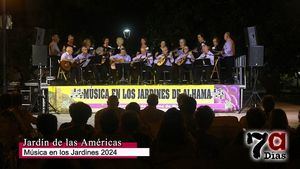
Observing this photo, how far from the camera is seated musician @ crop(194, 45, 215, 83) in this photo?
15623 millimetres

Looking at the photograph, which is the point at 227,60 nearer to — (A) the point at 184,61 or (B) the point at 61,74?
(A) the point at 184,61

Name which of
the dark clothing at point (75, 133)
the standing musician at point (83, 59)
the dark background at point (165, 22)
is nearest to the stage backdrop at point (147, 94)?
the standing musician at point (83, 59)

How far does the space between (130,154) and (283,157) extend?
54.8 inches

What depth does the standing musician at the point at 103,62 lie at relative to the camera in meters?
16.2

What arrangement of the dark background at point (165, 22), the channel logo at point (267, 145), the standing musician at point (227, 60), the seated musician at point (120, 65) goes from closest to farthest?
the channel logo at point (267, 145) → the standing musician at point (227, 60) → the seated musician at point (120, 65) → the dark background at point (165, 22)

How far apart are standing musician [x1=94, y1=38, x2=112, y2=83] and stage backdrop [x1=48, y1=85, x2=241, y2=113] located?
93cm

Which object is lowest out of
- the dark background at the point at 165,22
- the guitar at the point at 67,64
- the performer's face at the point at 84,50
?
the guitar at the point at 67,64

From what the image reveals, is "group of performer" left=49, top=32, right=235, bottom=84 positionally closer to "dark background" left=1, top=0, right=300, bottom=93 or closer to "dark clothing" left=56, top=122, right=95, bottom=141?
"dark background" left=1, top=0, right=300, bottom=93

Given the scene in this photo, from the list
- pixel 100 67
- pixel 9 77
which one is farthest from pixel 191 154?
pixel 9 77

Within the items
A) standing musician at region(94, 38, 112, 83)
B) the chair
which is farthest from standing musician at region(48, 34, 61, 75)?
standing musician at region(94, 38, 112, 83)

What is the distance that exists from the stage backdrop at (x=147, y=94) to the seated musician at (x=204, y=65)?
0.73 m

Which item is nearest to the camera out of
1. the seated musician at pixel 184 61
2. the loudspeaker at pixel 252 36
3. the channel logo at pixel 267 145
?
the channel logo at pixel 267 145

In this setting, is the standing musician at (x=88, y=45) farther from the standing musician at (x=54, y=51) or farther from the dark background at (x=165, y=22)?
the dark background at (x=165, y=22)

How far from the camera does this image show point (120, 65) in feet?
53.2
